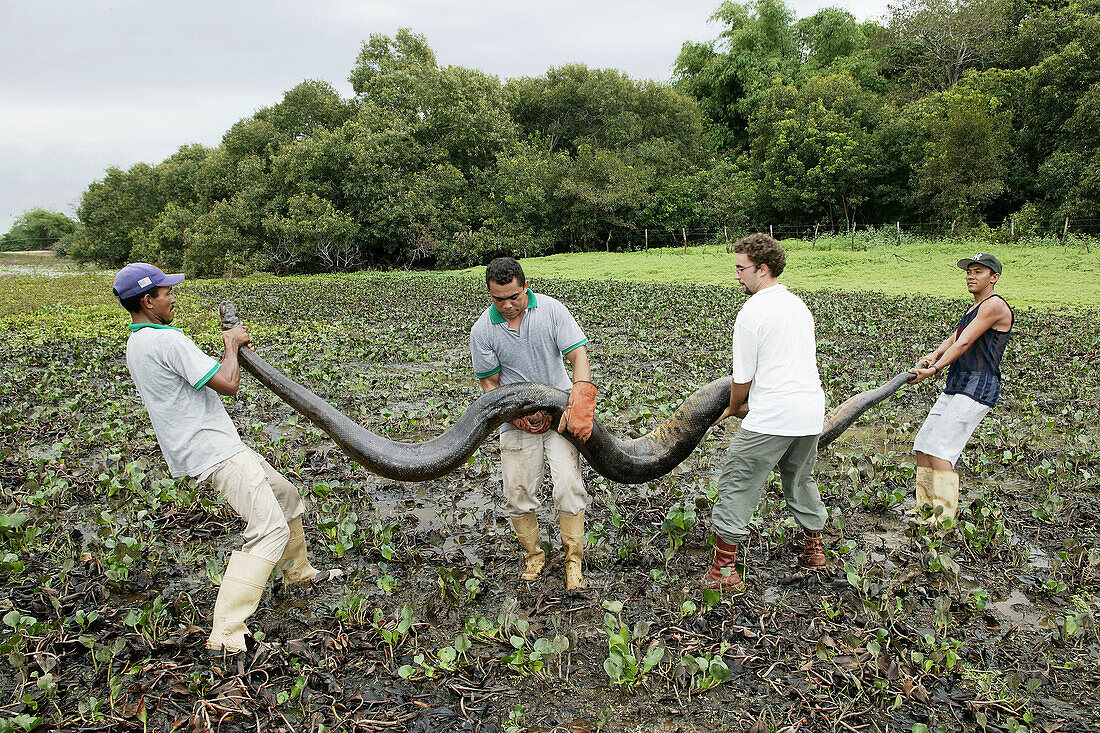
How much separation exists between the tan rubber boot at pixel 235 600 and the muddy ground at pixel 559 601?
4.3 inches

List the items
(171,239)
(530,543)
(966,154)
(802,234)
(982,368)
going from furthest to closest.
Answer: (171,239) → (802,234) → (966,154) → (982,368) → (530,543)

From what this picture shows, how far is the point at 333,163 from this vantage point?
3231 centimetres

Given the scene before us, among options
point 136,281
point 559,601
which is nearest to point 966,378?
point 559,601

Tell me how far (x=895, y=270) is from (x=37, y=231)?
11412 centimetres

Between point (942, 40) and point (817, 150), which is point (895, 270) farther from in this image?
point (942, 40)

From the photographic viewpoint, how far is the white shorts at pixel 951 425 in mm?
4039

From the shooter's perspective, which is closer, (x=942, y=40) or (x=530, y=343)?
(x=530, y=343)

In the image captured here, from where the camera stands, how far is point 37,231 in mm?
96812

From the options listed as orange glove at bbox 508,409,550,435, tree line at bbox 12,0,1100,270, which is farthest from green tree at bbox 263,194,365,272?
orange glove at bbox 508,409,550,435

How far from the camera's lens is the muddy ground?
9.21 ft

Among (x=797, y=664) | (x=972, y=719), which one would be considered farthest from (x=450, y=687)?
(x=972, y=719)

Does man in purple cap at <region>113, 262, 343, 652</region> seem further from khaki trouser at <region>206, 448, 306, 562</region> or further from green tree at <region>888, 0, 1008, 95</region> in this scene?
green tree at <region>888, 0, 1008, 95</region>

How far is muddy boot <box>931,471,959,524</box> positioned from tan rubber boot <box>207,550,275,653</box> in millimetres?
3818

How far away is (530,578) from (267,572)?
1.39m
